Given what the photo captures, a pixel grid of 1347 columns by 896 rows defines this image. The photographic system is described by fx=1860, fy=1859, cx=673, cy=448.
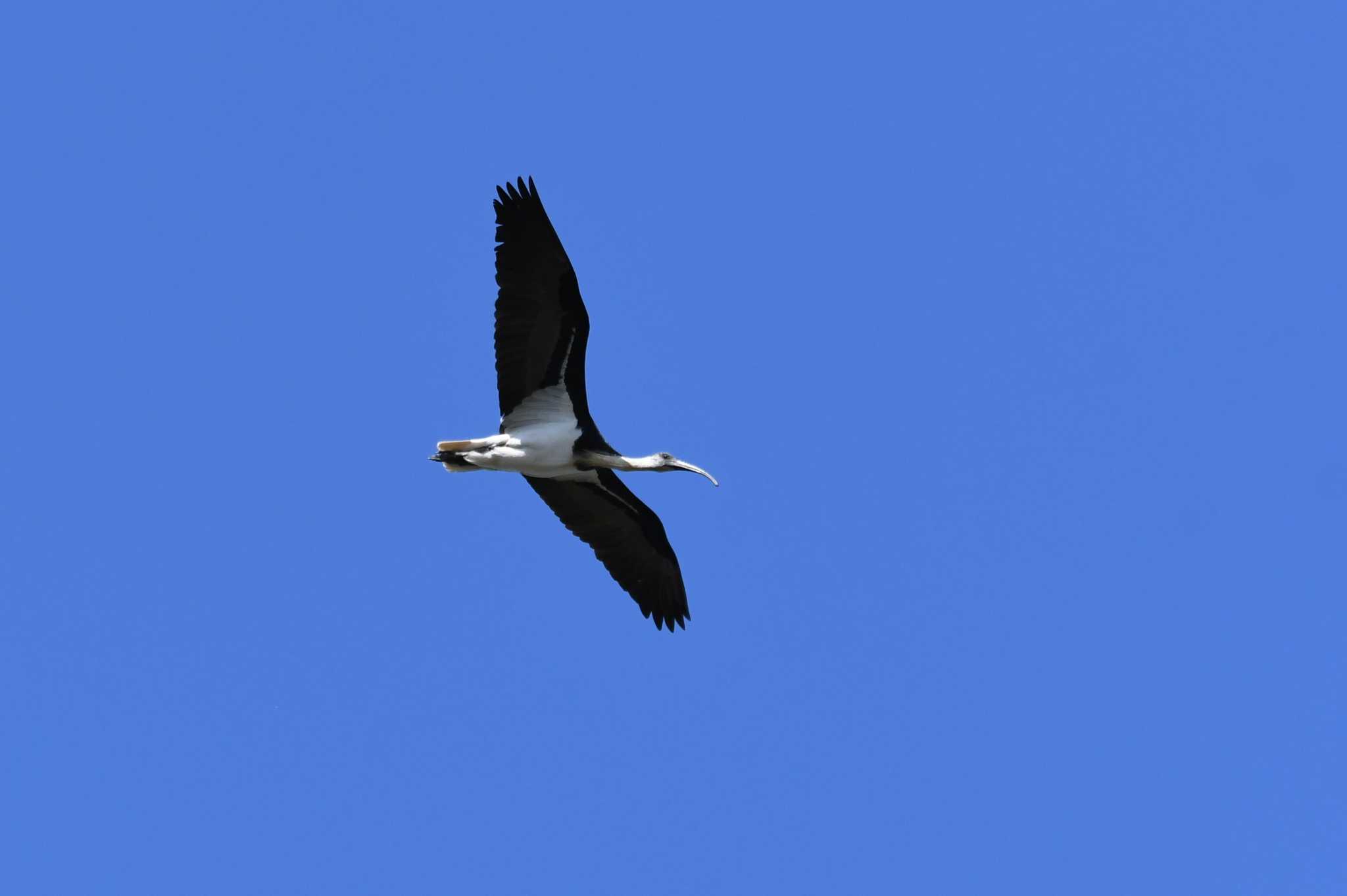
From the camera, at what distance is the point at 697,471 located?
28.2 metres

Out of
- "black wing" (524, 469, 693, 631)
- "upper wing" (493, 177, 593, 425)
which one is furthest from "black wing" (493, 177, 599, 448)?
"black wing" (524, 469, 693, 631)

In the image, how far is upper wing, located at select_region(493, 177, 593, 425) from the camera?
2573cm

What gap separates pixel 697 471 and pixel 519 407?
119 inches

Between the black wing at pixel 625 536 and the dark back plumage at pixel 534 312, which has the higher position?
the dark back plumage at pixel 534 312

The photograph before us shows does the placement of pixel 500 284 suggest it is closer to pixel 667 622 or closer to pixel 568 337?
pixel 568 337

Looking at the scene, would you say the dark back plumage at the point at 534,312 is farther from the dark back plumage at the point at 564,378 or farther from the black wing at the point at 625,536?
the black wing at the point at 625,536

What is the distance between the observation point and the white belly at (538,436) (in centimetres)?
2677

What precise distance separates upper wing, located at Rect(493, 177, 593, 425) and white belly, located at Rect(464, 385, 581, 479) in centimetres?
12

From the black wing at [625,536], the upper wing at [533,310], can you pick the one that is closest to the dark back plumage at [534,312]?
the upper wing at [533,310]

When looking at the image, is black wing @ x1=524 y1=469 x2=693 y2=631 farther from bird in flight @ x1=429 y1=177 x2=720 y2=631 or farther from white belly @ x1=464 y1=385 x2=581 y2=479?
white belly @ x1=464 y1=385 x2=581 y2=479

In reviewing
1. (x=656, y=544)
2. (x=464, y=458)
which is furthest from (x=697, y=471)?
(x=464, y=458)

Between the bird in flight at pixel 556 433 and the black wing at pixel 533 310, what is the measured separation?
13 mm

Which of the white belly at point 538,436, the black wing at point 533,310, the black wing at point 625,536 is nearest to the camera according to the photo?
the black wing at point 533,310

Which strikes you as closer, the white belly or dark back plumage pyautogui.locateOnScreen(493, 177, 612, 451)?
dark back plumage pyautogui.locateOnScreen(493, 177, 612, 451)
